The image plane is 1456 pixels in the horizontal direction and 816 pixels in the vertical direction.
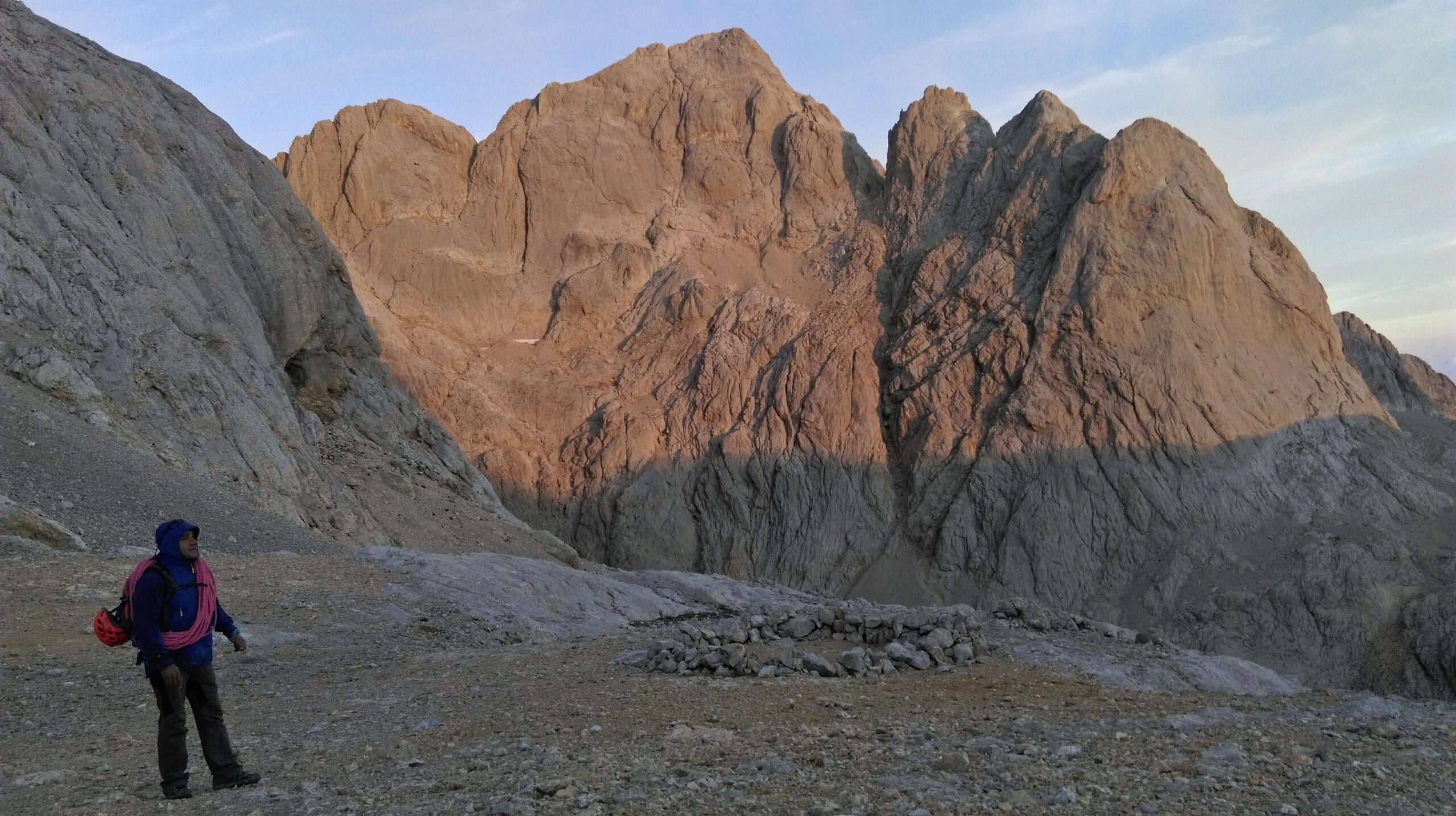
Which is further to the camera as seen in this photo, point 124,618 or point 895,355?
point 895,355

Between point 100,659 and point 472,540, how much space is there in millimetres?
16733

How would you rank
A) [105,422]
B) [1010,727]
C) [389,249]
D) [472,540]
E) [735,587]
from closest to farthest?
[1010,727] < [105,422] < [735,587] < [472,540] < [389,249]

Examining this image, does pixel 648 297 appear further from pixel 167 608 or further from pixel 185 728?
pixel 185 728

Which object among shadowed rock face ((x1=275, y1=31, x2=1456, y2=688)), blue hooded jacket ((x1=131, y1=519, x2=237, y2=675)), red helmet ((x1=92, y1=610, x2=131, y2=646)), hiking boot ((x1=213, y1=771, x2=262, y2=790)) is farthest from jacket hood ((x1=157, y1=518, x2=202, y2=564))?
shadowed rock face ((x1=275, y1=31, x2=1456, y2=688))

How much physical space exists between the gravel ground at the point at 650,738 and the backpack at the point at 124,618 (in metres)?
0.82

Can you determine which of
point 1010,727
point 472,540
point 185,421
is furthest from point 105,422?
point 1010,727

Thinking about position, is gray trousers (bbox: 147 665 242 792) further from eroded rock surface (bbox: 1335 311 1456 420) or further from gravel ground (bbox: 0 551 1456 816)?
eroded rock surface (bbox: 1335 311 1456 420)

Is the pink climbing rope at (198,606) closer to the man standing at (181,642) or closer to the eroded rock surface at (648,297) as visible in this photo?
the man standing at (181,642)

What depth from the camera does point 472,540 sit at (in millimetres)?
26406

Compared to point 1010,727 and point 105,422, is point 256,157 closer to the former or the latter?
point 105,422

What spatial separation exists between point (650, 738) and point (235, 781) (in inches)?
98.7

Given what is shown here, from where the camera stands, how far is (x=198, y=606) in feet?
21.1

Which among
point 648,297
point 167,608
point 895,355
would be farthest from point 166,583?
point 648,297

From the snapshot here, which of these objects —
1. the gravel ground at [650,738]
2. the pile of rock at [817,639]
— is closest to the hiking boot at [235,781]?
the gravel ground at [650,738]
